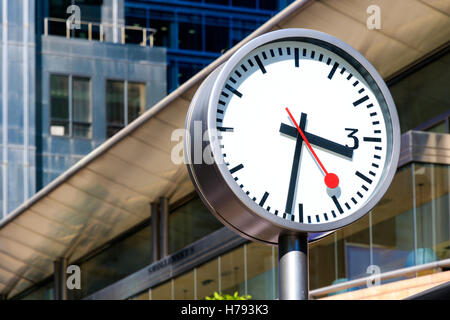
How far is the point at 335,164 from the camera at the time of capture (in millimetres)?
4312

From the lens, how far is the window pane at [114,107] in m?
42.1

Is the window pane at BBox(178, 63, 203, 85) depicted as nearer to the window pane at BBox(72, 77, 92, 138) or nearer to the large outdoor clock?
the window pane at BBox(72, 77, 92, 138)

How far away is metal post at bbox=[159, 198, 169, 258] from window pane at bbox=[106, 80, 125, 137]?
15.4m

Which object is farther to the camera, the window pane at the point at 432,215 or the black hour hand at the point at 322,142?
the window pane at the point at 432,215

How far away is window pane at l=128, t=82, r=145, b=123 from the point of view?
42406mm

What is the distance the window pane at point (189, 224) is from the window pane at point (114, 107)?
15.5 meters

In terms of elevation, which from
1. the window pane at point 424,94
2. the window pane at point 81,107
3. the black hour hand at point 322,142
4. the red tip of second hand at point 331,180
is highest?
the window pane at point 81,107

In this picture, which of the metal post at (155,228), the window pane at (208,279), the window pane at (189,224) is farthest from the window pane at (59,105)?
the window pane at (208,279)

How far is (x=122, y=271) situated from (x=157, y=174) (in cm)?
539

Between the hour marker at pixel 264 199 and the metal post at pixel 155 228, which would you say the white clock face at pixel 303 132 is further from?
the metal post at pixel 155 228

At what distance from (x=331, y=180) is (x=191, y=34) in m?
47.9

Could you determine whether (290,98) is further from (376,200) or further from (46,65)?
(46,65)

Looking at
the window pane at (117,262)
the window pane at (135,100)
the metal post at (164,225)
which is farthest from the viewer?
the window pane at (135,100)

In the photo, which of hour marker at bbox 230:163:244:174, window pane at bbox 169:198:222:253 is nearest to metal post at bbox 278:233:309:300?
hour marker at bbox 230:163:244:174
